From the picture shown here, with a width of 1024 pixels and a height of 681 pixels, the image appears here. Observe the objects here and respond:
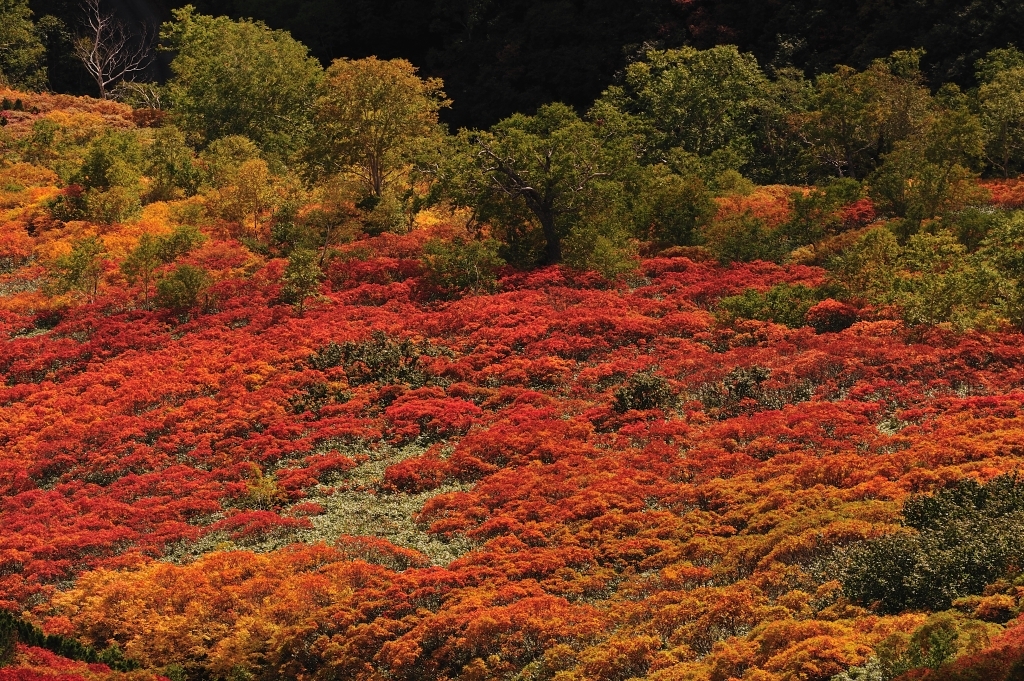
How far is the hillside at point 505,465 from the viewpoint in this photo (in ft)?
64.2

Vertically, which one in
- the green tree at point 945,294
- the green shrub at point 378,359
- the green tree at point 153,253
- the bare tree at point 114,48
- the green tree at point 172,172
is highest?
the bare tree at point 114,48

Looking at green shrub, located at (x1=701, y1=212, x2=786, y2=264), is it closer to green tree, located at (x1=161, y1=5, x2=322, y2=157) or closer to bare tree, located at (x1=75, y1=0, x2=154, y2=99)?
green tree, located at (x1=161, y1=5, x2=322, y2=157)

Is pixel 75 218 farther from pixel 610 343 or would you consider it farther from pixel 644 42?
pixel 644 42

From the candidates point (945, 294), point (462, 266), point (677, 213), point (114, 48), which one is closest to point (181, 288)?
point (462, 266)

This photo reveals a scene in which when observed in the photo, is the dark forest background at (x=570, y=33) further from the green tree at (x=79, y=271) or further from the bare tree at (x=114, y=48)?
the green tree at (x=79, y=271)

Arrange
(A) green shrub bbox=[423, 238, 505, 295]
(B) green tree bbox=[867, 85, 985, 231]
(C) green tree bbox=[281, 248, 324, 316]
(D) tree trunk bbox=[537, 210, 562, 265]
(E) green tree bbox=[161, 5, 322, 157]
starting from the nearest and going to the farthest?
1. (C) green tree bbox=[281, 248, 324, 316]
2. (A) green shrub bbox=[423, 238, 505, 295]
3. (B) green tree bbox=[867, 85, 985, 231]
4. (D) tree trunk bbox=[537, 210, 562, 265]
5. (E) green tree bbox=[161, 5, 322, 157]

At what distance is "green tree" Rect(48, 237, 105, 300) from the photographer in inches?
1586

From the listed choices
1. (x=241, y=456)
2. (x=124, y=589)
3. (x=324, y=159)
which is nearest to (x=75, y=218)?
(x=324, y=159)

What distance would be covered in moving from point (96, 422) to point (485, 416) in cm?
1061

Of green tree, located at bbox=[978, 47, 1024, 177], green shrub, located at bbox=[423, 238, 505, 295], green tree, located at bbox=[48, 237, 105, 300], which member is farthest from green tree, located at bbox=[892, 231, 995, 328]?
green tree, located at bbox=[48, 237, 105, 300]

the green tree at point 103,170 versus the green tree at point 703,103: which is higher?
the green tree at point 703,103

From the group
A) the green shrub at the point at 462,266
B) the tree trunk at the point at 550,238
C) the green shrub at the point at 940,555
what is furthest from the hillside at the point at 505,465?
the tree trunk at the point at 550,238

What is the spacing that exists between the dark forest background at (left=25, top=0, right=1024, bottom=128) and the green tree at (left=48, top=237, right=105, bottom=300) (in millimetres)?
38078

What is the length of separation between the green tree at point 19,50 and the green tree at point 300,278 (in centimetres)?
4295
